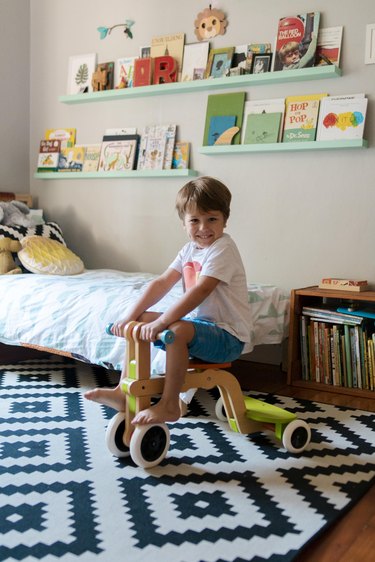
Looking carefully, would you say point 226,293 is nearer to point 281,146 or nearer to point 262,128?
point 281,146

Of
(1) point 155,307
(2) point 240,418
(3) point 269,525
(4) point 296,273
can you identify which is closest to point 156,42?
(4) point 296,273

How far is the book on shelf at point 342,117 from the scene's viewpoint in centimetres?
272

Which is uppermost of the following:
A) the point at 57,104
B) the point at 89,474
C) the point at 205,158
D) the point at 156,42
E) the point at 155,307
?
the point at 156,42

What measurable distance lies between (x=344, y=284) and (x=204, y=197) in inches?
39.1

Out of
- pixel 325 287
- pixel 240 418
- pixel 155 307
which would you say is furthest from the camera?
pixel 325 287

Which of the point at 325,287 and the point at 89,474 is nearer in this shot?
the point at 89,474

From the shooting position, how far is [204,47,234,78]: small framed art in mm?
3094

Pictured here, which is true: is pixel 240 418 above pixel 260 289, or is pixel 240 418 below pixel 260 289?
below

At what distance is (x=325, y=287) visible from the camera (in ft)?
8.86

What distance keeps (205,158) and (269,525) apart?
2.21 m

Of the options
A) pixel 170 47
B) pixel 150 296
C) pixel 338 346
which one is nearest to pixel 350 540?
pixel 150 296

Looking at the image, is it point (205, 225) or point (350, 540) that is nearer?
point (350, 540)

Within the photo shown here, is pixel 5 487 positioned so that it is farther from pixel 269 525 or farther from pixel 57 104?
pixel 57 104

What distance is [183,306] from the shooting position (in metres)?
1.80
